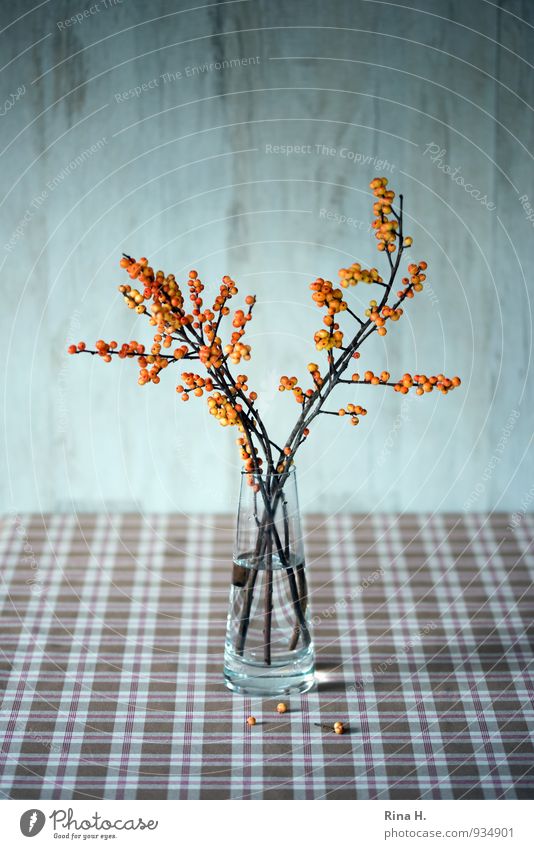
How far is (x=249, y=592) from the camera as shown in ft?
3.69

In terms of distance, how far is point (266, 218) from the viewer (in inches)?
62.1

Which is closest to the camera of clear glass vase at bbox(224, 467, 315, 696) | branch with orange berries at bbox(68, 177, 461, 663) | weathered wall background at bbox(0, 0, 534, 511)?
branch with orange berries at bbox(68, 177, 461, 663)

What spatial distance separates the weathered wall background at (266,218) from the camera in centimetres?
150

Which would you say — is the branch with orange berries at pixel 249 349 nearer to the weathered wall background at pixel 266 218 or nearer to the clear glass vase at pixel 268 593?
the clear glass vase at pixel 268 593

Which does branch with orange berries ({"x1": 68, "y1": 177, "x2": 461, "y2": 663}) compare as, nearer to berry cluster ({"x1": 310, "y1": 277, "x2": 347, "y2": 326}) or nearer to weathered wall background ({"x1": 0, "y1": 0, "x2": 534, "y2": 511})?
berry cluster ({"x1": 310, "y1": 277, "x2": 347, "y2": 326})

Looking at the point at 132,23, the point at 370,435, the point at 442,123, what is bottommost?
the point at 370,435

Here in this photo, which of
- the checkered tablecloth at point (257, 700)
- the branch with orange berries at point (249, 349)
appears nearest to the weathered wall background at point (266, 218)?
the checkered tablecloth at point (257, 700)

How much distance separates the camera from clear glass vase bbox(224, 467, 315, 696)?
1119mm

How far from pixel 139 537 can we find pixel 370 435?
0.42 m

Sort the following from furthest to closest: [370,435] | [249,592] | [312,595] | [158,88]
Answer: [370,435]
[158,88]
[312,595]
[249,592]

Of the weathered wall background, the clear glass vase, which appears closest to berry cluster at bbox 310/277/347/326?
the clear glass vase

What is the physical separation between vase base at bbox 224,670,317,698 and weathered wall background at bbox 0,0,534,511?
1.90 ft
